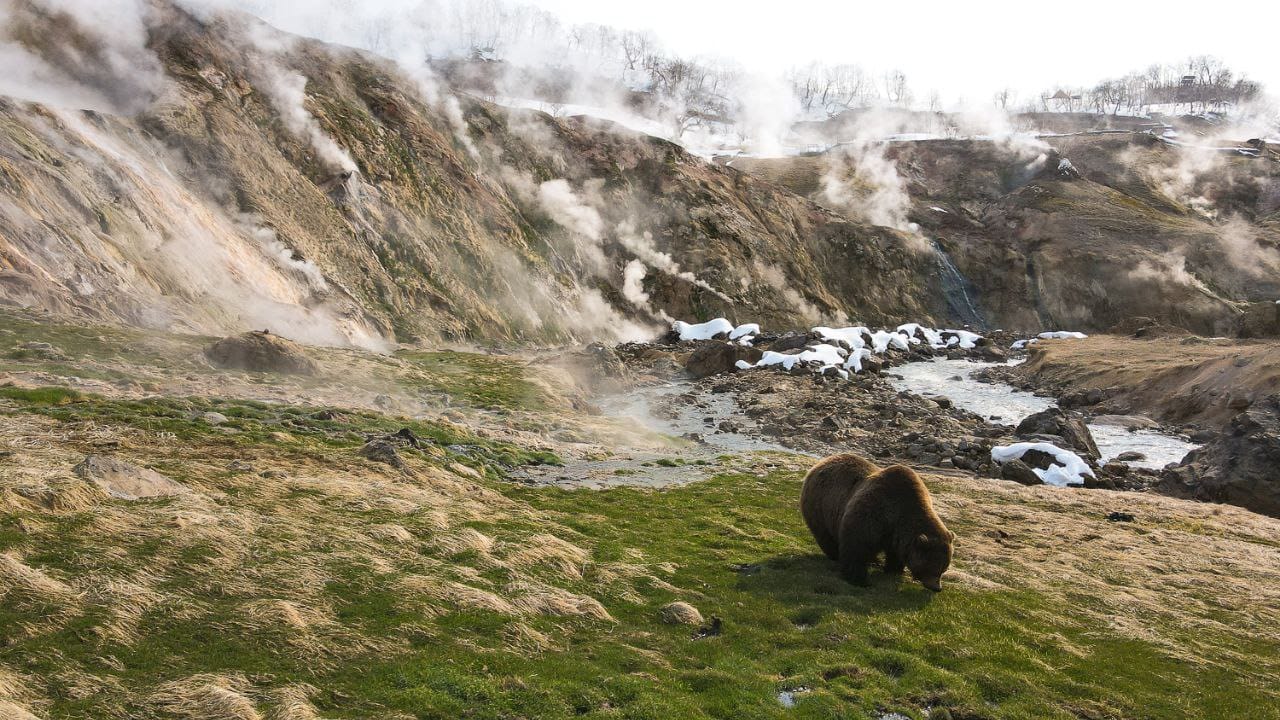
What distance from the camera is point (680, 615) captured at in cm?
1253

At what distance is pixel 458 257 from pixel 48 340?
4295 cm

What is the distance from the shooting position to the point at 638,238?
9381 centimetres

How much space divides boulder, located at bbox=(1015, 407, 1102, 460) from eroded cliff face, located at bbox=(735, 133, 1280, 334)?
48.8m

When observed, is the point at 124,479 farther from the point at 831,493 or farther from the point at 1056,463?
the point at 1056,463

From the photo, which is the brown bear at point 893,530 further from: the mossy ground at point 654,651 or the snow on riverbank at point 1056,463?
the snow on riverbank at point 1056,463

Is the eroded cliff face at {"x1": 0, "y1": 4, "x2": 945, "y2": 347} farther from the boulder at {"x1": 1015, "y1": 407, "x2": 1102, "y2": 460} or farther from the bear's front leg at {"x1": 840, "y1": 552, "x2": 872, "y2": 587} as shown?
the boulder at {"x1": 1015, "y1": 407, "x2": 1102, "y2": 460}

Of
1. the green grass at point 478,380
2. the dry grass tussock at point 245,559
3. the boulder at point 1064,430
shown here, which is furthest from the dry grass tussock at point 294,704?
the boulder at point 1064,430

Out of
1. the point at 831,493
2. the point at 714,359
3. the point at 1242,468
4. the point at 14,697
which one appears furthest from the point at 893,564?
the point at 714,359

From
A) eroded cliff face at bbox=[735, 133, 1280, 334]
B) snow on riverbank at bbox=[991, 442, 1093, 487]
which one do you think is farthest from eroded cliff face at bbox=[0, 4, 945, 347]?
snow on riverbank at bbox=[991, 442, 1093, 487]

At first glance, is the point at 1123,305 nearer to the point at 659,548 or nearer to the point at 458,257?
the point at 458,257

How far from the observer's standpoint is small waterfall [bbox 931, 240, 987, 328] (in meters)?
Result: 117

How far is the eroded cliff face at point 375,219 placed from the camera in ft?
126

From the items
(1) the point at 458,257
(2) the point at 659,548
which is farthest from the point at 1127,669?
(1) the point at 458,257

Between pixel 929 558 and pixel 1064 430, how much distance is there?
29381mm
